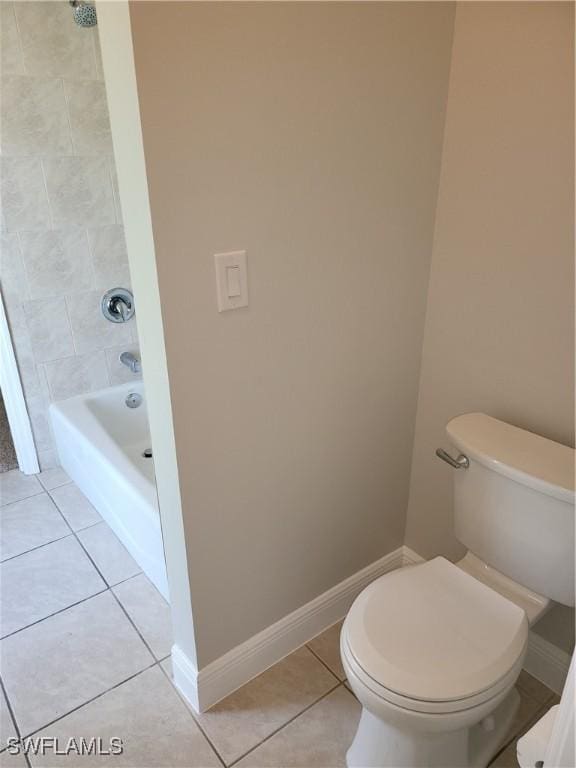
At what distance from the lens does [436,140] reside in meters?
1.48

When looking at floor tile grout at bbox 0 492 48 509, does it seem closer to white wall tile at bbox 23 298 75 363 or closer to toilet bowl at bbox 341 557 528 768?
white wall tile at bbox 23 298 75 363

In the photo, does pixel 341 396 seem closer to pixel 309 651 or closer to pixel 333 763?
pixel 309 651

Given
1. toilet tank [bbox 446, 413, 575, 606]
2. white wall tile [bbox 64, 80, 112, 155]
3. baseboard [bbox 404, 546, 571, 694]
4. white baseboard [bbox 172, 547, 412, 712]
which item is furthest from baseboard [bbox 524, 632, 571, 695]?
white wall tile [bbox 64, 80, 112, 155]

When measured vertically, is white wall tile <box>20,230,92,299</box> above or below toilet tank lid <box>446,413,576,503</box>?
above

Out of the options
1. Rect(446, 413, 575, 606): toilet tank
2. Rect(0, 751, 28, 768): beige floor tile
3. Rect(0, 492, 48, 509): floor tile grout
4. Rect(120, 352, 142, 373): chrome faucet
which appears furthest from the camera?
Rect(120, 352, 142, 373): chrome faucet

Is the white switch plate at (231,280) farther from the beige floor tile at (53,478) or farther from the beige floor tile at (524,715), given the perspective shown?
the beige floor tile at (53,478)

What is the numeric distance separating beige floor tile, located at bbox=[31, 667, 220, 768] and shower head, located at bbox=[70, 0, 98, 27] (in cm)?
227

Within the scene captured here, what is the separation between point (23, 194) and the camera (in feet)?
7.30

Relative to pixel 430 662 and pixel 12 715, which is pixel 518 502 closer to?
pixel 430 662

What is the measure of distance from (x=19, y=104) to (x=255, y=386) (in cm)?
161

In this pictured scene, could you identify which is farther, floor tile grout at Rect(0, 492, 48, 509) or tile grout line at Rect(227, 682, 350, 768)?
floor tile grout at Rect(0, 492, 48, 509)

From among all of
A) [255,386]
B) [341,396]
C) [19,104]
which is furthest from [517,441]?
[19,104]

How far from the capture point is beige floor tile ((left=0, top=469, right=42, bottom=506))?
247cm

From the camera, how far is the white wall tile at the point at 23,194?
2176 millimetres
